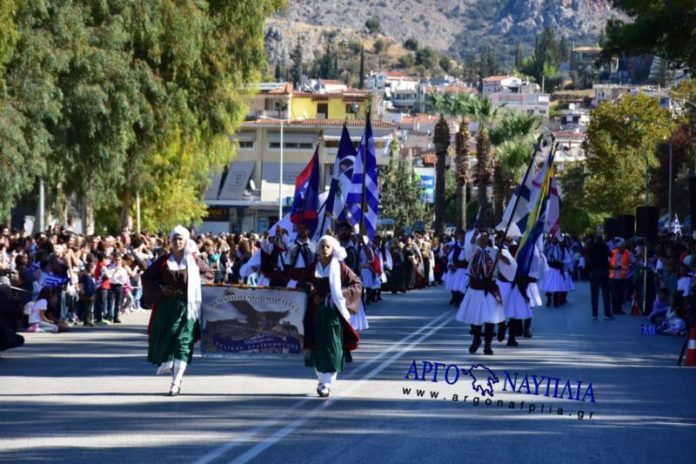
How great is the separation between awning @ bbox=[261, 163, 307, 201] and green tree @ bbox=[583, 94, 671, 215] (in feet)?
68.2

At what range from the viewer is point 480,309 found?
1972cm

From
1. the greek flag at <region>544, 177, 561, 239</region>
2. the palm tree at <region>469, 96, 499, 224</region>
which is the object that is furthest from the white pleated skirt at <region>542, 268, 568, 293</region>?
the palm tree at <region>469, 96, 499, 224</region>

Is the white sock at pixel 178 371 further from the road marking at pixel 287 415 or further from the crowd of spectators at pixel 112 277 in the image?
the crowd of spectators at pixel 112 277

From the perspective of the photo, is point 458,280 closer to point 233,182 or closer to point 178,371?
point 178,371

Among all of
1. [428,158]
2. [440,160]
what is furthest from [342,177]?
[428,158]

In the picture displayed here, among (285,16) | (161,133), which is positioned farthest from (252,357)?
(285,16)

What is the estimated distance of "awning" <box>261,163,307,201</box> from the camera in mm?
92812

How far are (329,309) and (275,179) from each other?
79523mm

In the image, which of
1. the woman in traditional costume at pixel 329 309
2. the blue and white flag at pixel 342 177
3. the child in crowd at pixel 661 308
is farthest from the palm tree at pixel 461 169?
the woman in traditional costume at pixel 329 309

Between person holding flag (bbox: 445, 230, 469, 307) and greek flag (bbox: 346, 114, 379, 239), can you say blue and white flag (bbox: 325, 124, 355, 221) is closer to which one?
greek flag (bbox: 346, 114, 379, 239)

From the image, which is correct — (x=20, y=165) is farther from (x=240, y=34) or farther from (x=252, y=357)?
(x=252, y=357)

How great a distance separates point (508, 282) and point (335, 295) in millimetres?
8349

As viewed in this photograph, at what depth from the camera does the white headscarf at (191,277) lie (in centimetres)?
1475

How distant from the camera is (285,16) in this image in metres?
46.3
